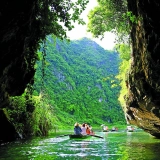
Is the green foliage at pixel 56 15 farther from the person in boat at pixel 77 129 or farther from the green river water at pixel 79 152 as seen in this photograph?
the person in boat at pixel 77 129

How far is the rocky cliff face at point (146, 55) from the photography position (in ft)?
34.6

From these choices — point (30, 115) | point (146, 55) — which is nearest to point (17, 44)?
point (146, 55)

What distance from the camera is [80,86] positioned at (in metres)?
137

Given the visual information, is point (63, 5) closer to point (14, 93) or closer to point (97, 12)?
point (14, 93)

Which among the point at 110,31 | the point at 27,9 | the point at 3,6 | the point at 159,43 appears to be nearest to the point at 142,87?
the point at 159,43

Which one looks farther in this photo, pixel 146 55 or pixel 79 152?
pixel 79 152

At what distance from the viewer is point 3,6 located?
26.2 feet

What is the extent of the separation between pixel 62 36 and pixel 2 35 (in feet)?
18.0

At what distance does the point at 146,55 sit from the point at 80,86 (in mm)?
124625

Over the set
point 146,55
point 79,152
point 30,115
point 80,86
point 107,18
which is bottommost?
point 79,152

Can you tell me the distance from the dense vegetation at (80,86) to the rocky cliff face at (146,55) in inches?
2958

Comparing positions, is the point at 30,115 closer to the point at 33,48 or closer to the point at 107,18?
the point at 107,18

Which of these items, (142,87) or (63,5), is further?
(142,87)

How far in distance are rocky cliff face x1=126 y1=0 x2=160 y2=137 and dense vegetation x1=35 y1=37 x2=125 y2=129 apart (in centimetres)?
7515
